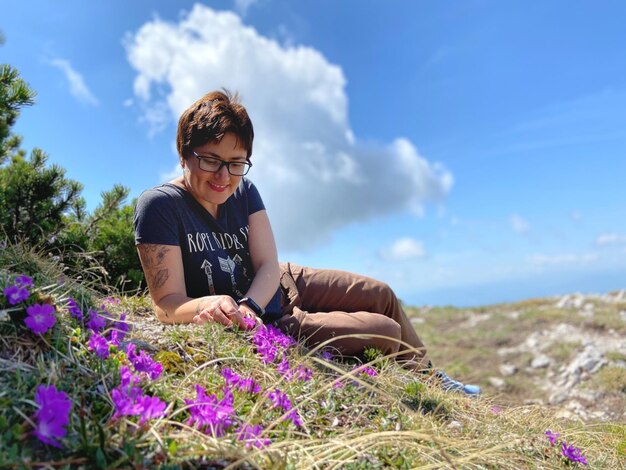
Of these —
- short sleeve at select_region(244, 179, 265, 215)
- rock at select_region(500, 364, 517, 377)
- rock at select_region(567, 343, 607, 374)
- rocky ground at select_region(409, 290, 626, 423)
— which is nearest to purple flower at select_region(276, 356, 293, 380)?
short sleeve at select_region(244, 179, 265, 215)

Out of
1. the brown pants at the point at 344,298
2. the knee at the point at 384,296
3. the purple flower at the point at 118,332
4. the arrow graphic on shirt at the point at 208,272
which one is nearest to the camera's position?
the purple flower at the point at 118,332

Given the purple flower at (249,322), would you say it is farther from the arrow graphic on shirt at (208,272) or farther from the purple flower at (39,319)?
the purple flower at (39,319)

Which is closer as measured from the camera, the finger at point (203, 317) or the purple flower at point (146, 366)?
the purple flower at point (146, 366)

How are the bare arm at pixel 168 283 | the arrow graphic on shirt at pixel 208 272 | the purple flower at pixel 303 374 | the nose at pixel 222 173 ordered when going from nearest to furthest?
the purple flower at pixel 303 374 < the bare arm at pixel 168 283 < the nose at pixel 222 173 < the arrow graphic on shirt at pixel 208 272

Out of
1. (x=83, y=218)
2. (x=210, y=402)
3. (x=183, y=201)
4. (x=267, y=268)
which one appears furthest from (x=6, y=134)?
(x=210, y=402)

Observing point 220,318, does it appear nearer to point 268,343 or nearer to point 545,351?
point 268,343

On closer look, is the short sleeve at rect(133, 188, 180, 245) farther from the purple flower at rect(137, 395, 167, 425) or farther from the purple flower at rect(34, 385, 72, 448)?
the purple flower at rect(34, 385, 72, 448)

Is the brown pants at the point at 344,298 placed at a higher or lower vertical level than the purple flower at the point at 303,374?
higher

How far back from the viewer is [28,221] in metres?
5.75

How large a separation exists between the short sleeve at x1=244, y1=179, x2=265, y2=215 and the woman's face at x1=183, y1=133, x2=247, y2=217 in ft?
1.52

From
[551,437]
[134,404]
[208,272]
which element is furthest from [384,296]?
[134,404]

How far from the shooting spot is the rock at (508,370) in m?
11.8

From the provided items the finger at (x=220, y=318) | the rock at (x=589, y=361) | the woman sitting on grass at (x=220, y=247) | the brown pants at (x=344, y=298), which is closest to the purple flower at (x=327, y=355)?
the woman sitting on grass at (x=220, y=247)

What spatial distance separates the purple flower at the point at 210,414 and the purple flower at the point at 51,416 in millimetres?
522
